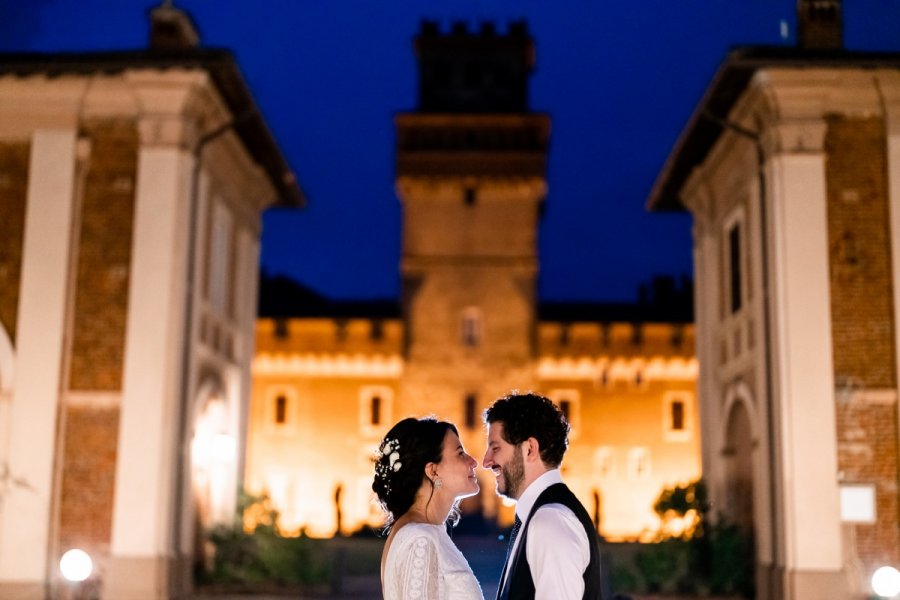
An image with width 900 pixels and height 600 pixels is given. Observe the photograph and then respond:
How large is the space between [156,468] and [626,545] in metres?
9.49

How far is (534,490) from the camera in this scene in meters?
3.95

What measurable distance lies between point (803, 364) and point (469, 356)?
78.7 feet

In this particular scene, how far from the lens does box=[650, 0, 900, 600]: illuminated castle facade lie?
1551 cm

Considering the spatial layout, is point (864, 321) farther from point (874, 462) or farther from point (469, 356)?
point (469, 356)

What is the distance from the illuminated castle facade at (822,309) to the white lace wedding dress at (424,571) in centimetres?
1276

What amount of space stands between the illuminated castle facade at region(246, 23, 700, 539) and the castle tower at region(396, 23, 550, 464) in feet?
0.16

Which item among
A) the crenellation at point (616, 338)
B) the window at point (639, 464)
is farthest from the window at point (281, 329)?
the window at point (639, 464)

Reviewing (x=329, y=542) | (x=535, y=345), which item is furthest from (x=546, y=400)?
(x=535, y=345)

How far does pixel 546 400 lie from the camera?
13.3 ft

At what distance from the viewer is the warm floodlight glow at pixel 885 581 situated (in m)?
13.4

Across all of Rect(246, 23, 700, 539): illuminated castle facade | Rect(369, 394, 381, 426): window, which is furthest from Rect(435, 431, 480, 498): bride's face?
Rect(369, 394, 381, 426): window

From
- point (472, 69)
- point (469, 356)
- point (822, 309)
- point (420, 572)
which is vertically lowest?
point (420, 572)

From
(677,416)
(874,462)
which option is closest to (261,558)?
A: (874,462)

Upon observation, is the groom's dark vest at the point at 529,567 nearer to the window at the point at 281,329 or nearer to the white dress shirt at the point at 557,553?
the white dress shirt at the point at 557,553
